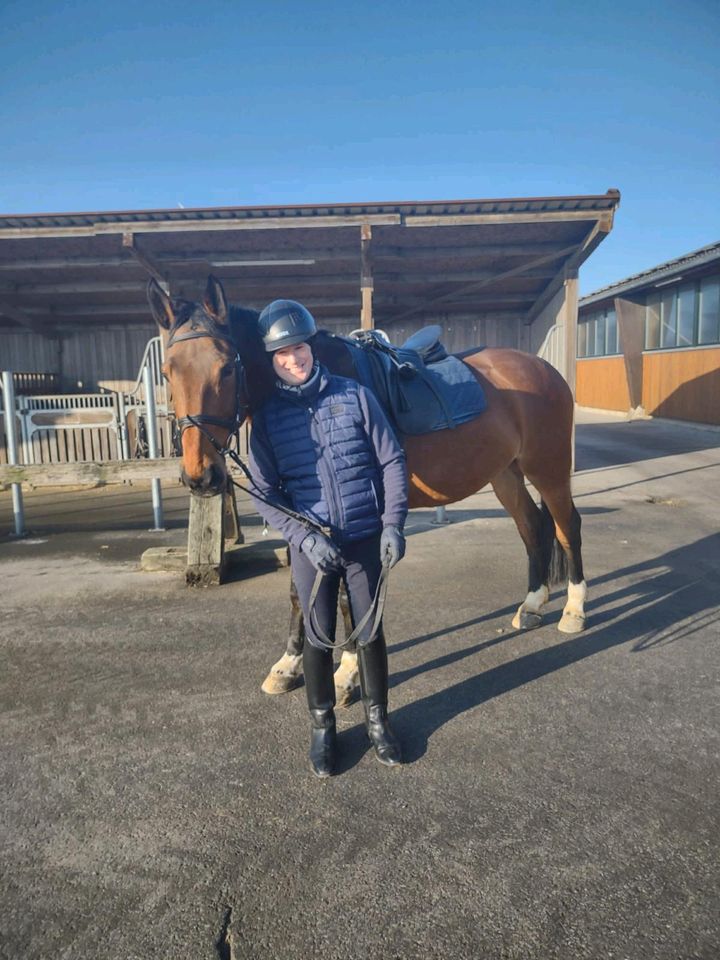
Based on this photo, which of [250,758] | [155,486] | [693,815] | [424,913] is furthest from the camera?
[155,486]

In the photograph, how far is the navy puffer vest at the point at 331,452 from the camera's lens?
2.57 m

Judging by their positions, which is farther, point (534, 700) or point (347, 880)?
point (534, 700)

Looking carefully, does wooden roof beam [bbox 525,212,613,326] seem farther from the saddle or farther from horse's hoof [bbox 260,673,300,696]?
horse's hoof [bbox 260,673,300,696]

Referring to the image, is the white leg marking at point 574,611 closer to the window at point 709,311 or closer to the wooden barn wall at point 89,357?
the wooden barn wall at point 89,357

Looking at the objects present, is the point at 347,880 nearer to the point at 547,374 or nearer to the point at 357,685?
the point at 357,685

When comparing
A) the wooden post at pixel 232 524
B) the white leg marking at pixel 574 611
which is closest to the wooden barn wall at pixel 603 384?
the wooden post at pixel 232 524

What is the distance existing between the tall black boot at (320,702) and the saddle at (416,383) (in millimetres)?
1203

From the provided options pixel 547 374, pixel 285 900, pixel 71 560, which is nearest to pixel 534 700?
pixel 285 900

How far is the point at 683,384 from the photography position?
64.5ft

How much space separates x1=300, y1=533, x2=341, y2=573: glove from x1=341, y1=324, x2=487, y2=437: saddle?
0.93 meters

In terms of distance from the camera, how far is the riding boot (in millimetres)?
2693

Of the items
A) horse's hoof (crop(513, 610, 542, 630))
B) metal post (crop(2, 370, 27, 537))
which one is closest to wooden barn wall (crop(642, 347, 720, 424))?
horse's hoof (crop(513, 610, 542, 630))

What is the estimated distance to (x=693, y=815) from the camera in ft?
7.51

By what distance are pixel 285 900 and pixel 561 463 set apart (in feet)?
10.3
